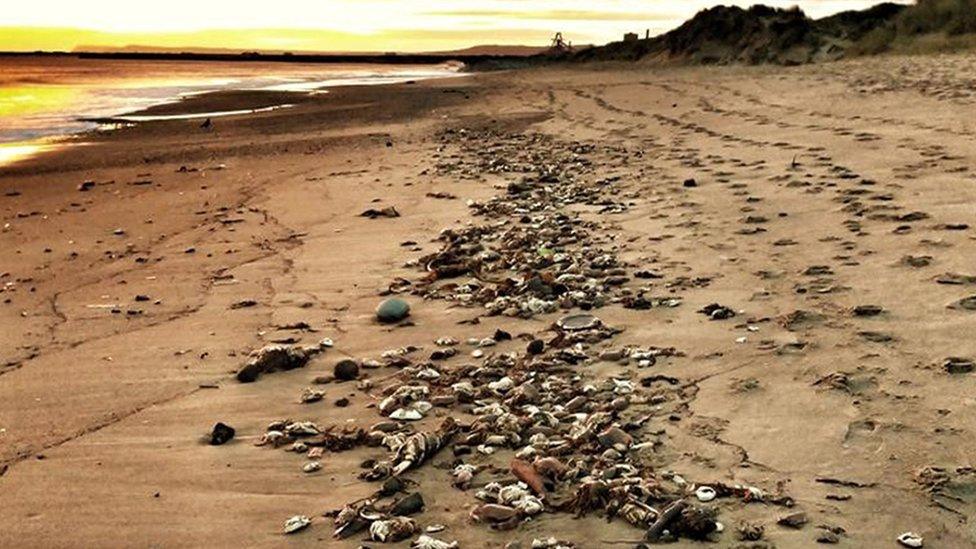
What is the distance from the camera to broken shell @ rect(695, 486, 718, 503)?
3.24 meters

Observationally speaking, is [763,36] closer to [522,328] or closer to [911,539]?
[522,328]

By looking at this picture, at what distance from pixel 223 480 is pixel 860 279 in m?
3.89

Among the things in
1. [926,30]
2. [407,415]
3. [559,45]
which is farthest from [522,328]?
[559,45]

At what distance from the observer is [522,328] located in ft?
17.9

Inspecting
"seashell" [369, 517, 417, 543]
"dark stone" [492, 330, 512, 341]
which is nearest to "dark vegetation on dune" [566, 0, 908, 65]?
"dark stone" [492, 330, 512, 341]

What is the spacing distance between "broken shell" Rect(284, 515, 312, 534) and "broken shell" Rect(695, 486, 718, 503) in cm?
146

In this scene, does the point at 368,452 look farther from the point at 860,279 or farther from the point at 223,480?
the point at 860,279

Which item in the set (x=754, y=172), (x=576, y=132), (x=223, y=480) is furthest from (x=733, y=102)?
(x=223, y=480)

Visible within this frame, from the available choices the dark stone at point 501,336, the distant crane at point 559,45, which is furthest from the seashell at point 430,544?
the distant crane at point 559,45

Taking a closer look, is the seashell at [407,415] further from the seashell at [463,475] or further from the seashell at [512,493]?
the seashell at [512,493]

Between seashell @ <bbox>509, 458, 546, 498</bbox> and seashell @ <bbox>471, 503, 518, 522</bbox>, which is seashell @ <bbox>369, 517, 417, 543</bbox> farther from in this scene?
seashell @ <bbox>509, 458, 546, 498</bbox>

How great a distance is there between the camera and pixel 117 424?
14.5 ft

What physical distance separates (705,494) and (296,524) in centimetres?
153

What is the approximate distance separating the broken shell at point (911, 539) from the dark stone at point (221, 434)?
2862mm
